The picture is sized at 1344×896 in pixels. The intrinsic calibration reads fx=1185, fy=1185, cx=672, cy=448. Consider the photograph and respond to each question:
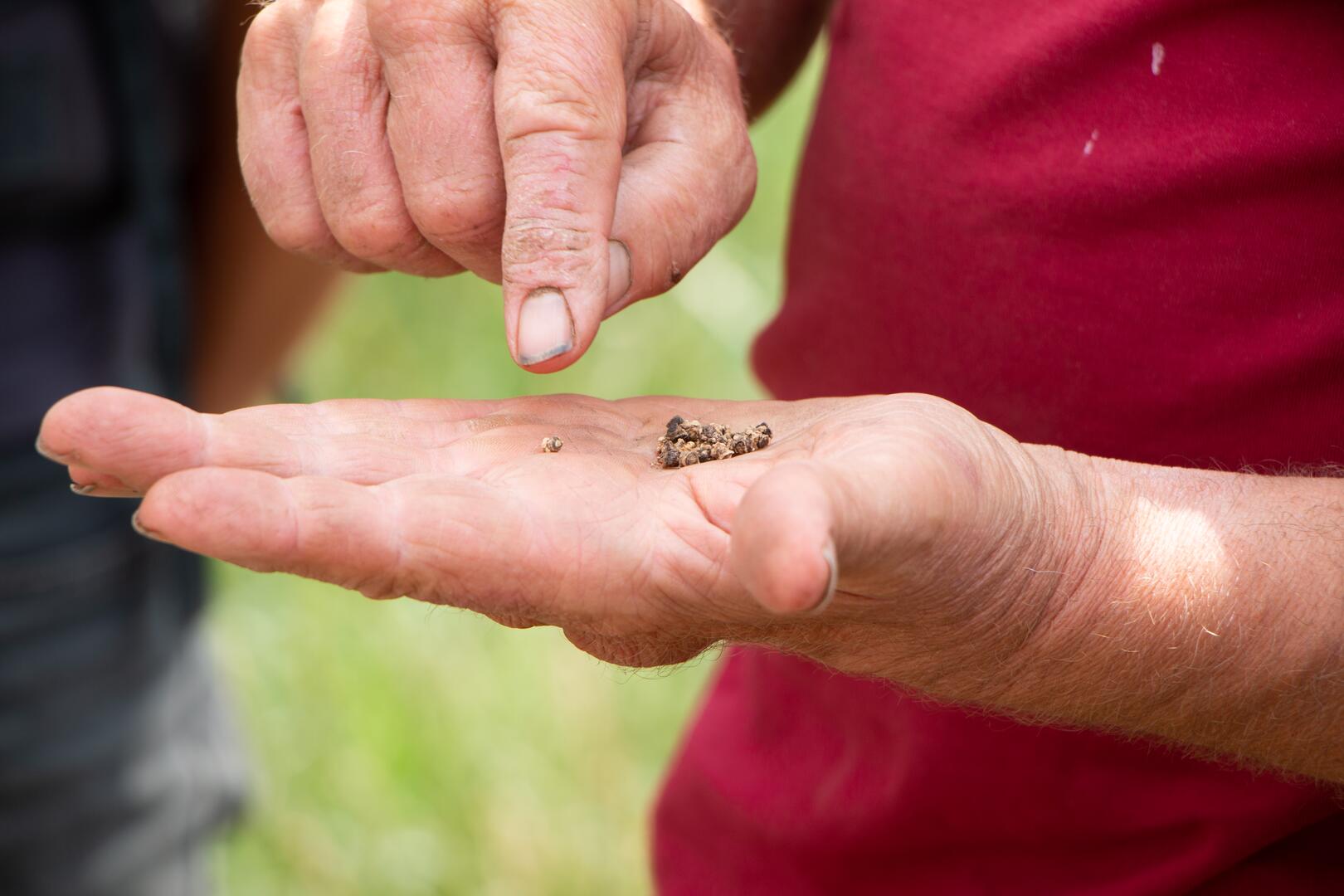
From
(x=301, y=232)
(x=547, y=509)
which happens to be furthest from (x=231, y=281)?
(x=547, y=509)

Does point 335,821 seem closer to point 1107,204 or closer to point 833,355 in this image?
point 833,355

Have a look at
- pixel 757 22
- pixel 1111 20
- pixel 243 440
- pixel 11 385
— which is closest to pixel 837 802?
pixel 243 440

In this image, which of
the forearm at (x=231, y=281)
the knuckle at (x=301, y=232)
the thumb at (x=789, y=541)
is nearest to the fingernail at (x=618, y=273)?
the knuckle at (x=301, y=232)

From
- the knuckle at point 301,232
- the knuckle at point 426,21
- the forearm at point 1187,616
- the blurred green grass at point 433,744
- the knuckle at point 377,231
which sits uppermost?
the knuckle at point 426,21

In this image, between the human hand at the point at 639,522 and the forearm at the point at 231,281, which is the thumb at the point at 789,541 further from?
the forearm at the point at 231,281

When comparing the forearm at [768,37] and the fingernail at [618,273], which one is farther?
the forearm at [768,37]

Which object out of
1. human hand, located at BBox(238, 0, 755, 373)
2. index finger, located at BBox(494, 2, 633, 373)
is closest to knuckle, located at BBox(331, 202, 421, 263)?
human hand, located at BBox(238, 0, 755, 373)
